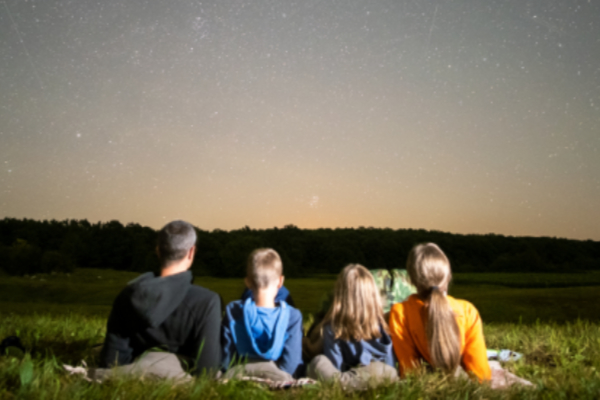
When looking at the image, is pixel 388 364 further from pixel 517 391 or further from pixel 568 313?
pixel 568 313

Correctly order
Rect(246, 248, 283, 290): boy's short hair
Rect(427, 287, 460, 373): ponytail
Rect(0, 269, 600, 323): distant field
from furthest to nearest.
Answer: Rect(0, 269, 600, 323): distant field < Rect(246, 248, 283, 290): boy's short hair < Rect(427, 287, 460, 373): ponytail

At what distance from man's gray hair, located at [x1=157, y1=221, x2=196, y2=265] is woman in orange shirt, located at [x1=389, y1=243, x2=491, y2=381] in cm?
197

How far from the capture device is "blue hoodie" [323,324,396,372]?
383 centimetres

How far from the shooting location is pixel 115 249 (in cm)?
5356

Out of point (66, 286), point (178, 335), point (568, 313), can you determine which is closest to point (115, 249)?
point (66, 286)

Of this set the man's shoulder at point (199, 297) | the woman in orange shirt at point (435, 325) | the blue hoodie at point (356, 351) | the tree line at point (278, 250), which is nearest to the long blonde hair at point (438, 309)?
the woman in orange shirt at point (435, 325)

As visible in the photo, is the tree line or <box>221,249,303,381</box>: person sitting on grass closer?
<box>221,249,303,381</box>: person sitting on grass

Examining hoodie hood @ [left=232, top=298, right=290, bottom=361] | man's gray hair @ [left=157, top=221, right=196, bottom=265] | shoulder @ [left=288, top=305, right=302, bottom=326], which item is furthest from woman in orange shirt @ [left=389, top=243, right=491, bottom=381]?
man's gray hair @ [left=157, top=221, right=196, bottom=265]

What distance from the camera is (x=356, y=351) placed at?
385 centimetres

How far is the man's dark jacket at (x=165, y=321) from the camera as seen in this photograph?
129 inches

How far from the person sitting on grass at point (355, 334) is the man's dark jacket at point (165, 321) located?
101cm

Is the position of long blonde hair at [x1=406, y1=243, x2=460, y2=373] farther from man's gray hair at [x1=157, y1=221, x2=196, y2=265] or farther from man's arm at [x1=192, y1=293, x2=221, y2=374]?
man's gray hair at [x1=157, y1=221, x2=196, y2=265]

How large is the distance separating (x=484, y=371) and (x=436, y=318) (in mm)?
780

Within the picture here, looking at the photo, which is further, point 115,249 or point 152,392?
point 115,249
